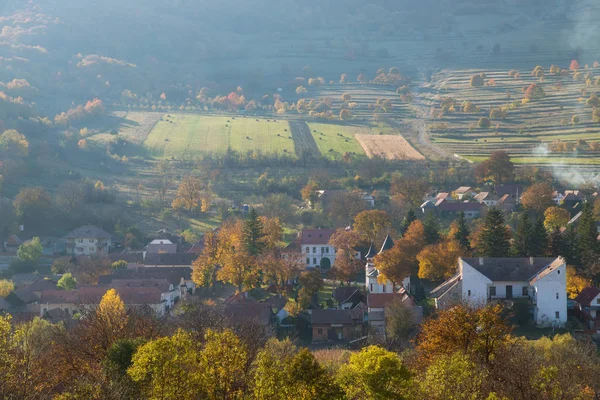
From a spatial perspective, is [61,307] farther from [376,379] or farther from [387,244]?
[376,379]

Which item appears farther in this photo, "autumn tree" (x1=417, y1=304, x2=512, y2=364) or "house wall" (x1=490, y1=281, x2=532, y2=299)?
"house wall" (x1=490, y1=281, x2=532, y2=299)

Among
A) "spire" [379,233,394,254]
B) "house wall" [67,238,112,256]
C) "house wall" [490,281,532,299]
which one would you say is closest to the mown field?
"spire" [379,233,394,254]

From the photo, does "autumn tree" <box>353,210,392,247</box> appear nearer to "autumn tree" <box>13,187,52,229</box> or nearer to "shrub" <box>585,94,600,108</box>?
"autumn tree" <box>13,187,52,229</box>

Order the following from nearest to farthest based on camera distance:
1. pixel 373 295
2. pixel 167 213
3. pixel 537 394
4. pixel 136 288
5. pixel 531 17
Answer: pixel 537 394 → pixel 373 295 → pixel 136 288 → pixel 167 213 → pixel 531 17

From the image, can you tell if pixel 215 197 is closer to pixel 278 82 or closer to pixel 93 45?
pixel 278 82

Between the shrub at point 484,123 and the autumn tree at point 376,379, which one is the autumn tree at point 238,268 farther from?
the shrub at point 484,123

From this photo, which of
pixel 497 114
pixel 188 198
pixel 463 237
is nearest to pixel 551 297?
pixel 463 237

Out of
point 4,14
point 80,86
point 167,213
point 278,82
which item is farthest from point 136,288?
point 4,14

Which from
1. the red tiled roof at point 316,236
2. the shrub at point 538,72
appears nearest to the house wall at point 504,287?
the red tiled roof at point 316,236
